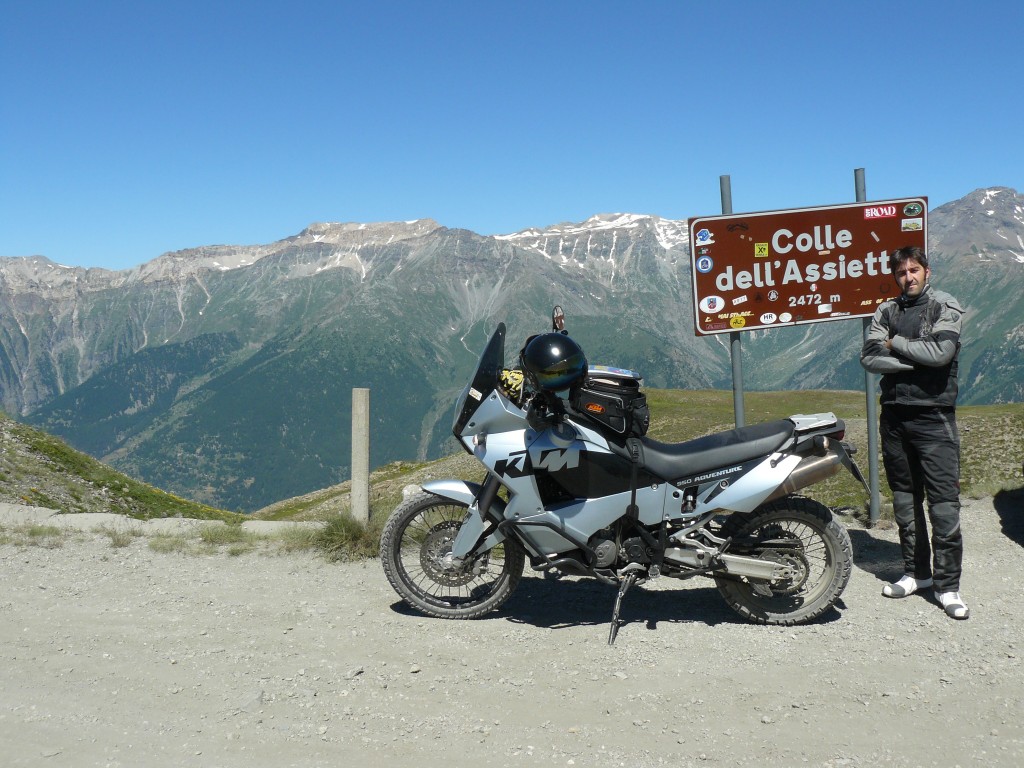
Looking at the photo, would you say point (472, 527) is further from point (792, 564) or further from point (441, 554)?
point (792, 564)

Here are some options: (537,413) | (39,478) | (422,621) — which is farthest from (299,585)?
(39,478)

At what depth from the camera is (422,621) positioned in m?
6.65

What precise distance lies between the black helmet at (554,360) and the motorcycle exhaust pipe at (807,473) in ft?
5.70

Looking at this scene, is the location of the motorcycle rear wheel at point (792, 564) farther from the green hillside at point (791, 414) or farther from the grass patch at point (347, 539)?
the grass patch at point (347, 539)

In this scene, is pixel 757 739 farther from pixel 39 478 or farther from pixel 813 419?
pixel 39 478

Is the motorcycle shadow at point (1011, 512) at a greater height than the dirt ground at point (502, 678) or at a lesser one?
greater

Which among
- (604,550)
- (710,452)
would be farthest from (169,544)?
(710,452)

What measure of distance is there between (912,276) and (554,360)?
10.1ft

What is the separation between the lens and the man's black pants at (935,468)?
257 inches

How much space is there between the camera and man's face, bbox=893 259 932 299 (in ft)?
21.6

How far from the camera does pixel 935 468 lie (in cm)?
655

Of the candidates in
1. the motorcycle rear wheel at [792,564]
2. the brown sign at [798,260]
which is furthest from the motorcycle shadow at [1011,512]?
the motorcycle rear wheel at [792,564]

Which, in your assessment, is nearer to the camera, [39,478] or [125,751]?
[125,751]

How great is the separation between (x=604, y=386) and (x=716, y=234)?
12.5ft
